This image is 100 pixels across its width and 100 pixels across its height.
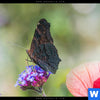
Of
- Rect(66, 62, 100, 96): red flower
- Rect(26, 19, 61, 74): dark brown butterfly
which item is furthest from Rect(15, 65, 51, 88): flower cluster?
Rect(66, 62, 100, 96): red flower

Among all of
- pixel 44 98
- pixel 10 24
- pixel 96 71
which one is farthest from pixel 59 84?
pixel 10 24

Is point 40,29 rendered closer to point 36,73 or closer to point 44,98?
point 36,73

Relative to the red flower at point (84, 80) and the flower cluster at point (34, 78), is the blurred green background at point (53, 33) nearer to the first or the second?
the red flower at point (84, 80)

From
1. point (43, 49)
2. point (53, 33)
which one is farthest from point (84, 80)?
point (53, 33)

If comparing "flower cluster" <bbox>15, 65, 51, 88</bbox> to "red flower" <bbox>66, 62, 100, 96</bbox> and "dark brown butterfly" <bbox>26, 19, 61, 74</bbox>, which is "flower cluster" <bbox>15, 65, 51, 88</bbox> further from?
"red flower" <bbox>66, 62, 100, 96</bbox>

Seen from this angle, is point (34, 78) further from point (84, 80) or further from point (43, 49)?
point (84, 80)

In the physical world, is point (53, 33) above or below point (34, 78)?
above

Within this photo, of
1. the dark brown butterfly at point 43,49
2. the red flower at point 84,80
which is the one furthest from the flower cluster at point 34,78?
the red flower at point 84,80
